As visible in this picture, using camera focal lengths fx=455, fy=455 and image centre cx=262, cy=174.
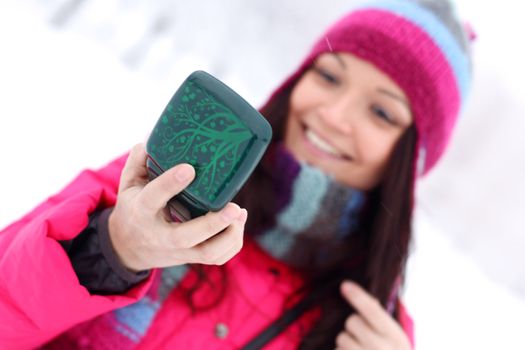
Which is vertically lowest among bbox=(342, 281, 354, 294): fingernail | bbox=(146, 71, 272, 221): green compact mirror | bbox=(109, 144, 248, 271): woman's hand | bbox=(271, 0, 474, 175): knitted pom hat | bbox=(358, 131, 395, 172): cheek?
bbox=(342, 281, 354, 294): fingernail

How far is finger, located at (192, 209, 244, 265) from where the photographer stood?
0.35 m

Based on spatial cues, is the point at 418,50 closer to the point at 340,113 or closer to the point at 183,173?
the point at 340,113

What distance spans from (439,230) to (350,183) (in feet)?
3.00

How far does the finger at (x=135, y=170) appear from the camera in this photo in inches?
14.9

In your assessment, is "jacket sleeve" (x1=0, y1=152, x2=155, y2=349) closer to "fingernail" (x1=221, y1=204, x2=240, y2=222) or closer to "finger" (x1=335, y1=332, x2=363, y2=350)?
"fingernail" (x1=221, y1=204, x2=240, y2=222)

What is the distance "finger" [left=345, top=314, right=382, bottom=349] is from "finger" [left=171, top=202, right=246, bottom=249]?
44cm

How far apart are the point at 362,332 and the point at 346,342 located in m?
0.03

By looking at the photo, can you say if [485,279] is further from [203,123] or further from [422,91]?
[203,123]

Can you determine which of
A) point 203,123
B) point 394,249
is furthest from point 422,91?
point 203,123

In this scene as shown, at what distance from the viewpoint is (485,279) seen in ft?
4.51

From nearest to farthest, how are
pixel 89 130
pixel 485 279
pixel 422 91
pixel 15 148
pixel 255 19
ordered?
pixel 422 91, pixel 15 148, pixel 89 130, pixel 255 19, pixel 485 279

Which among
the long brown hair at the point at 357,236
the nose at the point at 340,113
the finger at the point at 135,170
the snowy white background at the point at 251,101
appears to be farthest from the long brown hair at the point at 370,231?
the finger at the point at 135,170

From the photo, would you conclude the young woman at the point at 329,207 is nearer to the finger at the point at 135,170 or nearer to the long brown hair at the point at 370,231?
the long brown hair at the point at 370,231

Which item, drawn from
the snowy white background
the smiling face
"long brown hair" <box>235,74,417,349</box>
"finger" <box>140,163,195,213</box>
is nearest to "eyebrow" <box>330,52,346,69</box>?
the smiling face
